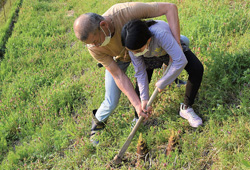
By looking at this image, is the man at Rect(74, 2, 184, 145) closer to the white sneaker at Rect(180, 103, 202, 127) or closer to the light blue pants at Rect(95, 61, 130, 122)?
the light blue pants at Rect(95, 61, 130, 122)

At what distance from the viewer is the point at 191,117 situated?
258cm

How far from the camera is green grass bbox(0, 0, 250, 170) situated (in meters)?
2.35

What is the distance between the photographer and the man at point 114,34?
2.23 metres

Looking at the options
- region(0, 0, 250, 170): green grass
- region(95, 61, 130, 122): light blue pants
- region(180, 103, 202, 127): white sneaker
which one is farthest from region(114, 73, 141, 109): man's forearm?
region(180, 103, 202, 127): white sneaker

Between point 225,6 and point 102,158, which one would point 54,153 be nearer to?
point 102,158

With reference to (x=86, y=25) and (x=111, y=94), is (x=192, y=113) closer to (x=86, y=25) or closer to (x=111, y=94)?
(x=111, y=94)

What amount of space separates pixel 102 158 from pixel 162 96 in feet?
3.87

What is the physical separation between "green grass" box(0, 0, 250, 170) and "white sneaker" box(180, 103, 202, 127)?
0.09m

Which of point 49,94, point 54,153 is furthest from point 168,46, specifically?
point 49,94

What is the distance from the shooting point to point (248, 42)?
304 centimetres

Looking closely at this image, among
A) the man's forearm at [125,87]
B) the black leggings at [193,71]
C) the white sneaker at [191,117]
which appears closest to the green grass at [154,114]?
the white sneaker at [191,117]

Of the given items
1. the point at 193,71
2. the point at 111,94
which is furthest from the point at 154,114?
the point at 193,71

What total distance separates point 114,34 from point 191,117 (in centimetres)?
133

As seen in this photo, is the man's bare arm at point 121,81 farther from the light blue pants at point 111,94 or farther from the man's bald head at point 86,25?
the man's bald head at point 86,25
